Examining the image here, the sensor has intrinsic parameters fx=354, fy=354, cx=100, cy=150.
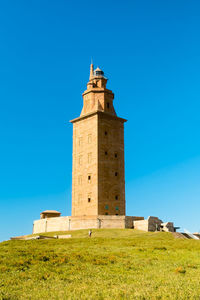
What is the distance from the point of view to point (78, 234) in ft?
171

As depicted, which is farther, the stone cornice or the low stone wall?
the stone cornice

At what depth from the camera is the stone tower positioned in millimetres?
64438

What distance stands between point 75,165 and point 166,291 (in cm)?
5371

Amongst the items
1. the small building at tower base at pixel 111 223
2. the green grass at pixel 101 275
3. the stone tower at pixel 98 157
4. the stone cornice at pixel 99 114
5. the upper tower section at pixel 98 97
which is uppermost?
the upper tower section at pixel 98 97

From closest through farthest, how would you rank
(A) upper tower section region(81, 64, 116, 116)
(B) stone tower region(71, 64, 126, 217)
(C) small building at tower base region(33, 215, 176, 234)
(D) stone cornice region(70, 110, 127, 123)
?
(C) small building at tower base region(33, 215, 176, 234) → (B) stone tower region(71, 64, 126, 217) → (D) stone cornice region(70, 110, 127, 123) → (A) upper tower section region(81, 64, 116, 116)

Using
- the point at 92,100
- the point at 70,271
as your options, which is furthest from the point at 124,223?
the point at 70,271

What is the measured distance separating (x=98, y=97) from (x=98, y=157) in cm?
1308

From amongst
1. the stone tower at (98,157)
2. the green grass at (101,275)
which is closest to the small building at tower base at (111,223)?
the stone tower at (98,157)

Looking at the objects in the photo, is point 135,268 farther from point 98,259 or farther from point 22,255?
point 22,255

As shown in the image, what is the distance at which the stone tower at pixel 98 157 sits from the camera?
6444 cm

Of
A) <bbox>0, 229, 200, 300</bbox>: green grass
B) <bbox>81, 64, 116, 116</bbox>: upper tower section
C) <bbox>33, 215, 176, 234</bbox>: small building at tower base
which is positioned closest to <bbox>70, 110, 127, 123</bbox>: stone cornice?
<bbox>81, 64, 116, 116</bbox>: upper tower section

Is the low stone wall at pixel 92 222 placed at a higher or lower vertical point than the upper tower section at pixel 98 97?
lower

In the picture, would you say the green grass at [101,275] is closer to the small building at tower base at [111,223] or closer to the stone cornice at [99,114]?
the small building at tower base at [111,223]

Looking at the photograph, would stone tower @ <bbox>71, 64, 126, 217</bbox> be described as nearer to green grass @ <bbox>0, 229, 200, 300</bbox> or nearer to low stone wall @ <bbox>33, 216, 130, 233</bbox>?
low stone wall @ <bbox>33, 216, 130, 233</bbox>
